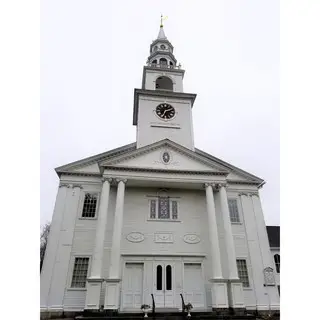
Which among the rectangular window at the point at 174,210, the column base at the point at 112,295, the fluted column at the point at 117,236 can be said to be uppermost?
the rectangular window at the point at 174,210

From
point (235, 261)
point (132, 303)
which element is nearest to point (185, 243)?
point (235, 261)

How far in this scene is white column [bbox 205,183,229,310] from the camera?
10.9 metres

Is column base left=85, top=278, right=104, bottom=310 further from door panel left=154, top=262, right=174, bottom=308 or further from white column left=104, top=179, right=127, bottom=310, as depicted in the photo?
door panel left=154, top=262, right=174, bottom=308

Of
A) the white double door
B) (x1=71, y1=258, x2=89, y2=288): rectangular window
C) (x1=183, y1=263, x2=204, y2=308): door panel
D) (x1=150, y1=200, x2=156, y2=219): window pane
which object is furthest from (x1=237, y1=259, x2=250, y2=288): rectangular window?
(x1=71, y1=258, x2=89, y2=288): rectangular window

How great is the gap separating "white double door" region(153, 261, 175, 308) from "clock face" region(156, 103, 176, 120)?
9.37 metres

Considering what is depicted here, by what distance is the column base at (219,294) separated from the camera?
35.4ft

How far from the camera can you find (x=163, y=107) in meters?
17.6

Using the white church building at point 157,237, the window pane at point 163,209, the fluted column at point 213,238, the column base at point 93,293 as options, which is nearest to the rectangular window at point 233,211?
the white church building at point 157,237

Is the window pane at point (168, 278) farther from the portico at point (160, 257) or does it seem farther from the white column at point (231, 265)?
the white column at point (231, 265)

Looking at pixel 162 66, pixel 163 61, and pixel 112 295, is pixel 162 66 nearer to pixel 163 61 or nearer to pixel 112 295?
pixel 163 61

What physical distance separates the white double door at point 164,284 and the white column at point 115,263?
2136 millimetres

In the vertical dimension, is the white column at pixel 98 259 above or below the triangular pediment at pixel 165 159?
below

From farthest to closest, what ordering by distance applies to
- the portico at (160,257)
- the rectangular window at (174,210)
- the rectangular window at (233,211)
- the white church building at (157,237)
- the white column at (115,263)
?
the rectangular window at (233,211), the rectangular window at (174,210), the white church building at (157,237), the portico at (160,257), the white column at (115,263)

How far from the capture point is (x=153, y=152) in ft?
46.8
